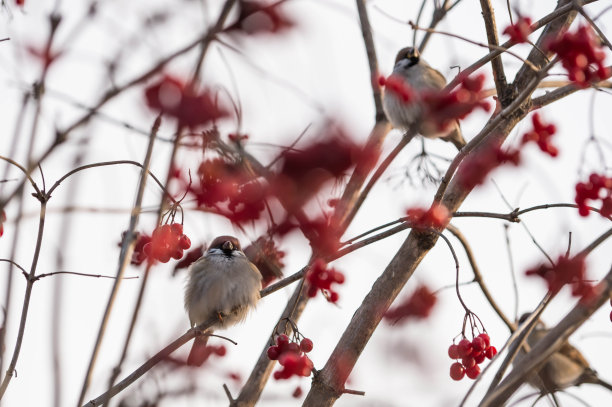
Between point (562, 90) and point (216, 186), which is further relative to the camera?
point (562, 90)

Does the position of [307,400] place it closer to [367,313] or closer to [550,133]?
[367,313]

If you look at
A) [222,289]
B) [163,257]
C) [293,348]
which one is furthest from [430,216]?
[222,289]

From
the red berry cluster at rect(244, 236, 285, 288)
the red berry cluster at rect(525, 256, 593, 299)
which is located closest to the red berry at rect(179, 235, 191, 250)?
the red berry cluster at rect(244, 236, 285, 288)

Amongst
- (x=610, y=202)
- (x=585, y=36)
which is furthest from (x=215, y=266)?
(x=585, y=36)

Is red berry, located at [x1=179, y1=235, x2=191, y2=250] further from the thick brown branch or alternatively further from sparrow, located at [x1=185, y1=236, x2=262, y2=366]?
the thick brown branch

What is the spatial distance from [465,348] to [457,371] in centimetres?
12

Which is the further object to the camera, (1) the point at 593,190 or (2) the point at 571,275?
(1) the point at 593,190

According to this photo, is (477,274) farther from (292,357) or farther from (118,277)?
(118,277)

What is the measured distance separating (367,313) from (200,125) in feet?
5.07

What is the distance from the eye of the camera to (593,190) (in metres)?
3.37

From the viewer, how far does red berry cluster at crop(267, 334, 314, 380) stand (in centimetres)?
313

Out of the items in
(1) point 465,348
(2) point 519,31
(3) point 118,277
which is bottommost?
(3) point 118,277

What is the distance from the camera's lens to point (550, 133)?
420 cm

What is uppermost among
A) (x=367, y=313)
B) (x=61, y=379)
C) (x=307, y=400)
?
(x=367, y=313)
